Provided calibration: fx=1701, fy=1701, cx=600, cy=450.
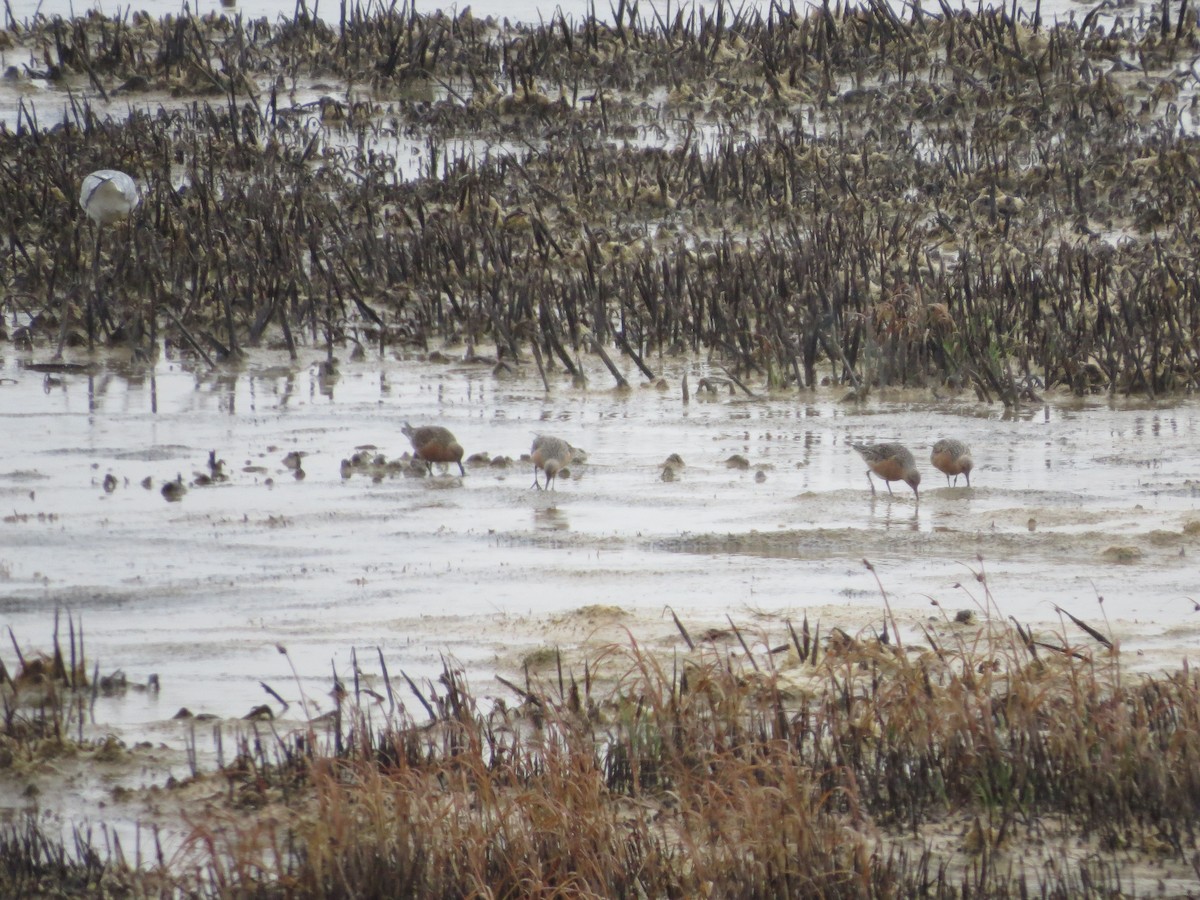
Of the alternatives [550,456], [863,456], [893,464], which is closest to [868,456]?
[863,456]

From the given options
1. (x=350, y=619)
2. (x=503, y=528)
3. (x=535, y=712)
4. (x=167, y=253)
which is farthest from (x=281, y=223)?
(x=535, y=712)

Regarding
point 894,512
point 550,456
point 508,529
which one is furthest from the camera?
point 550,456

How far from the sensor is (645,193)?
41.5ft

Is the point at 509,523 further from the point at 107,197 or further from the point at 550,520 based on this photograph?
the point at 107,197

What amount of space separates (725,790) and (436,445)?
336 centimetres

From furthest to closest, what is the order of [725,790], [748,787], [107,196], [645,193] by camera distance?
[645,193], [107,196], [725,790], [748,787]

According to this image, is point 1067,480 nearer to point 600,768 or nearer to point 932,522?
point 932,522

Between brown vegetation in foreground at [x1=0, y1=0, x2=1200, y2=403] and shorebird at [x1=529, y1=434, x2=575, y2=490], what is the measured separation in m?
2.09

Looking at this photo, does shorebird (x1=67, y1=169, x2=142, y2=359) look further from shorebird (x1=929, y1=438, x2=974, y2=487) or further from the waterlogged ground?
shorebird (x1=929, y1=438, x2=974, y2=487)

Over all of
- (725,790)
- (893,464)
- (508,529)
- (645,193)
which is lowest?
(725,790)

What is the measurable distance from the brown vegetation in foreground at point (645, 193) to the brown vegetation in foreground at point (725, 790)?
468 centimetres

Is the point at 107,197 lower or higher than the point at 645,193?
lower

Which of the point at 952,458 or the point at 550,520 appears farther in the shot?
the point at 952,458

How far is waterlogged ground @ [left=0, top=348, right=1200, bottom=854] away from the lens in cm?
483
